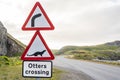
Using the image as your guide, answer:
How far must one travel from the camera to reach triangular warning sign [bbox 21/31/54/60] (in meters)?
7.44

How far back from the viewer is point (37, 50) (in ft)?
24.4

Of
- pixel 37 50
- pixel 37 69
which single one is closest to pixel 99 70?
pixel 37 69

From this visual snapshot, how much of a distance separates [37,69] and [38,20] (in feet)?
3.57

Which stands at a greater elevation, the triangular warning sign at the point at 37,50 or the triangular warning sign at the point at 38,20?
the triangular warning sign at the point at 38,20

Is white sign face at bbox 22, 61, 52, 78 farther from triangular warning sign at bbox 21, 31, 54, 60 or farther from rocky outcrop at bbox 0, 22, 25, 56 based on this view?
rocky outcrop at bbox 0, 22, 25, 56

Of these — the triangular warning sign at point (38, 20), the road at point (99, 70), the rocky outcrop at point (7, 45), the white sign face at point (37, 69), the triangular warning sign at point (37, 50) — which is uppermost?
the rocky outcrop at point (7, 45)

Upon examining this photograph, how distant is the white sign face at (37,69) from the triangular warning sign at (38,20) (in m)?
0.77

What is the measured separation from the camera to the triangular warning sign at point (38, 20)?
7.53 metres

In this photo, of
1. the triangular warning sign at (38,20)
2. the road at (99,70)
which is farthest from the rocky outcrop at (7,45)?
the triangular warning sign at (38,20)

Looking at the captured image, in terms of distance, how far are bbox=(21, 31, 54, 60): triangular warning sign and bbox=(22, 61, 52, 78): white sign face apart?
0.11m

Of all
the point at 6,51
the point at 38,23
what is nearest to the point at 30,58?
the point at 38,23

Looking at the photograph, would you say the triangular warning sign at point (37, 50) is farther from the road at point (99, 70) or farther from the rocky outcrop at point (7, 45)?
the rocky outcrop at point (7, 45)

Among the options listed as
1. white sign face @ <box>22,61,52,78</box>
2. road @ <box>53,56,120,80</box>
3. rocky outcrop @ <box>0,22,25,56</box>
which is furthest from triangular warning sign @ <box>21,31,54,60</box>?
rocky outcrop @ <box>0,22,25,56</box>

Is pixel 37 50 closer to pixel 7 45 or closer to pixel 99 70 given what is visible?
pixel 99 70
